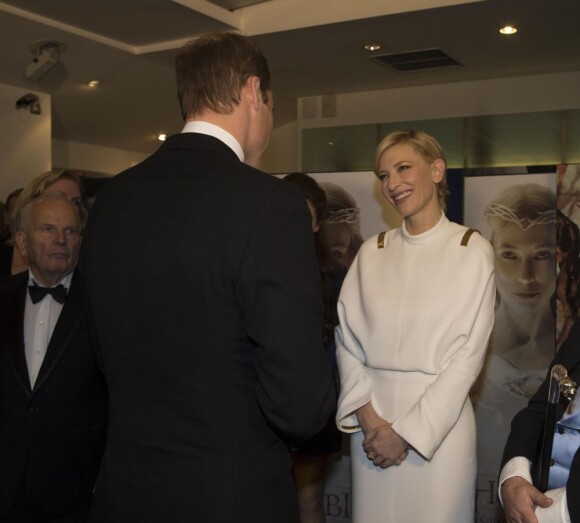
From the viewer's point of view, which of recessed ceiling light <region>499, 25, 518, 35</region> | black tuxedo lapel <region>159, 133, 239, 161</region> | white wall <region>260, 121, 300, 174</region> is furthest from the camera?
white wall <region>260, 121, 300, 174</region>

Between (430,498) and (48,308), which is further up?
(48,308)

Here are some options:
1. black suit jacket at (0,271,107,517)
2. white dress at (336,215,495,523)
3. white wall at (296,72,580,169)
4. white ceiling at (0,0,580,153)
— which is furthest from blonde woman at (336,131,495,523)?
white wall at (296,72,580,169)

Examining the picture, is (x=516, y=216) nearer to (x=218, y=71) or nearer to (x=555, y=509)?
(x=555, y=509)

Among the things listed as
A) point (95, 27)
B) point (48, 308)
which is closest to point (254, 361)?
point (48, 308)

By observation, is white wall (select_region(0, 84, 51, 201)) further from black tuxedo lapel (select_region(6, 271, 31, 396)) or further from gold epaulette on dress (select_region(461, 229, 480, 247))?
gold epaulette on dress (select_region(461, 229, 480, 247))

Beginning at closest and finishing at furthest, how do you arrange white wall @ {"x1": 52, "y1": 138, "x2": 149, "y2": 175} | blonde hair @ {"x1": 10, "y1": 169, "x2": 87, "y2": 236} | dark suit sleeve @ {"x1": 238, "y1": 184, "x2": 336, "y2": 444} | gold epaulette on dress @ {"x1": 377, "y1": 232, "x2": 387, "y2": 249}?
dark suit sleeve @ {"x1": 238, "y1": 184, "x2": 336, "y2": 444} → gold epaulette on dress @ {"x1": 377, "y1": 232, "x2": 387, "y2": 249} → blonde hair @ {"x1": 10, "y1": 169, "x2": 87, "y2": 236} → white wall @ {"x1": 52, "y1": 138, "x2": 149, "y2": 175}

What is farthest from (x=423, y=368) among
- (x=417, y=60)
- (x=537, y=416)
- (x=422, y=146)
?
(x=417, y=60)

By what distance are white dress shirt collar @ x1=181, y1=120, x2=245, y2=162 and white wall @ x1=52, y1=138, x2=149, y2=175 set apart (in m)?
9.45

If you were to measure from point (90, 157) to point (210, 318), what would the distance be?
33.3 ft

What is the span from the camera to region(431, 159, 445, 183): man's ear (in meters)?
2.63

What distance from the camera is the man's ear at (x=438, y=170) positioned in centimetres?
263

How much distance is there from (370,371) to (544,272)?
121 centimetres

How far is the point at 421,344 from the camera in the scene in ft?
7.95

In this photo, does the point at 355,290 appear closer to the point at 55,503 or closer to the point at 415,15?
the point at 55,503
